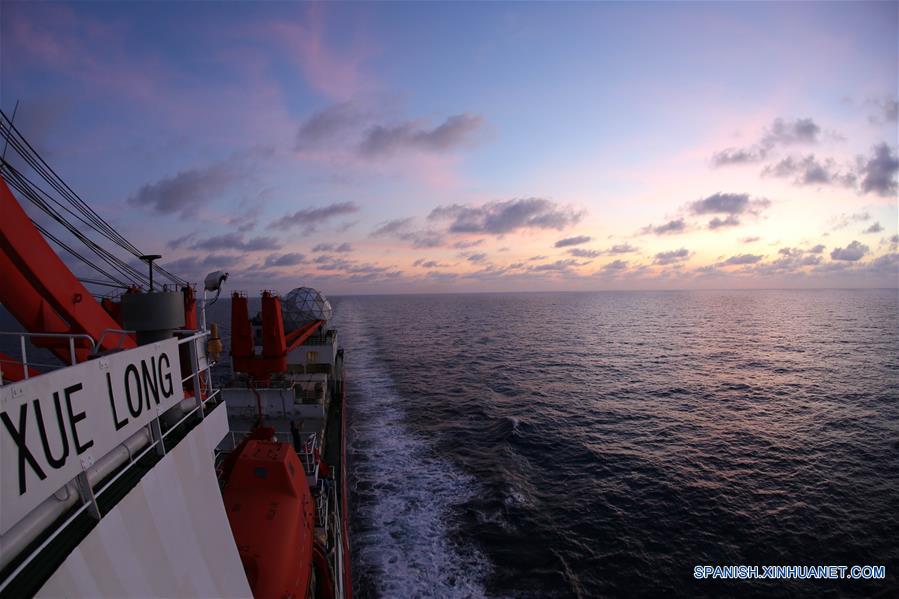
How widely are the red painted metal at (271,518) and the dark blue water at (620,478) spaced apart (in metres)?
5.98

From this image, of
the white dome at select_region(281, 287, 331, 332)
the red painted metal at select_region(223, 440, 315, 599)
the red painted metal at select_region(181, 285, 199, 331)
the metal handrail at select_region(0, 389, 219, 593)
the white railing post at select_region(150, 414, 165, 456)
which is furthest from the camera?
the white dome at select_region(281, 287, 331, 332)

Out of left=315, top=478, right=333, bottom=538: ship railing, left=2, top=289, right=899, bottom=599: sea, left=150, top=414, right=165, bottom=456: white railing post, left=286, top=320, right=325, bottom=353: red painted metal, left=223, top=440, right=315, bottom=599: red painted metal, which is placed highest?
left=150, top=414, right=165, bottom=456: white railing post

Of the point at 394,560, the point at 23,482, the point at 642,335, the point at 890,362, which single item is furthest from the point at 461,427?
the point at 642,335

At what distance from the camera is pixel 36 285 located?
9477 mm

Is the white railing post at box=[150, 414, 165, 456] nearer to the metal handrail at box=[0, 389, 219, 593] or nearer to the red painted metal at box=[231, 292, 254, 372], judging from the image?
the metal handrail at box=[0, 389, 219, 593]

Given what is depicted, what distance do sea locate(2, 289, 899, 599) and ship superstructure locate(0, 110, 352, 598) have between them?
19.8 feet

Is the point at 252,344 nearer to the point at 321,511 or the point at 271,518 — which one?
the point at 321,511

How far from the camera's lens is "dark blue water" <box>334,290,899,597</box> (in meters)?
17.0

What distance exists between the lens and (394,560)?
1742 centimetres

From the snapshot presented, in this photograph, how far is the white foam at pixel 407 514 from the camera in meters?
16.3

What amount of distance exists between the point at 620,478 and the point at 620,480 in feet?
0.72

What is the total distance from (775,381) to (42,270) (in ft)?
181

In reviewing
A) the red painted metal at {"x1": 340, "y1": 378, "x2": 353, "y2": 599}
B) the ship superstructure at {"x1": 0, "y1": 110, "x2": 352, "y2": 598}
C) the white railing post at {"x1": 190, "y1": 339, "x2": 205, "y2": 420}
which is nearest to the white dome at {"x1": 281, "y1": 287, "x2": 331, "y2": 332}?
the red painted metal at {"x1": 340, "y1": 378, "x2": 353, "y2": 599}

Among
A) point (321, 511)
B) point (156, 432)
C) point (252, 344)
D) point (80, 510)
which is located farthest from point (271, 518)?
point (80, 510)
